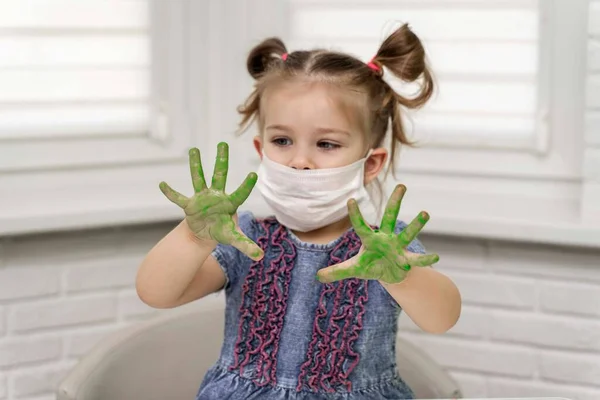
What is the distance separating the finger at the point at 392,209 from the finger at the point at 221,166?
201mm

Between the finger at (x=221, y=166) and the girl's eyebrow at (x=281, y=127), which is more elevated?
the girl's eyebrow at (x=281, y=127)

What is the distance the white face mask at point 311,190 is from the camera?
1272mm

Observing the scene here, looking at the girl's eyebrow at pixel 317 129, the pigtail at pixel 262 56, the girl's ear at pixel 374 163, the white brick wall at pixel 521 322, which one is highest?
the pigtail at pixel 262 56

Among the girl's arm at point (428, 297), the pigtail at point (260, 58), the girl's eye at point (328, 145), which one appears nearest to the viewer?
the girl's arm at point (428, 297)

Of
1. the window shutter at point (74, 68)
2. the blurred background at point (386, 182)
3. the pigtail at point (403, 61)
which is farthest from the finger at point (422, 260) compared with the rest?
the window shutter at point (74, 68)

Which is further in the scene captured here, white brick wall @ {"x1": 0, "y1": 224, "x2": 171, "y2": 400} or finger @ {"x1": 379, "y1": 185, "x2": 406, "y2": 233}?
white brick wall @ {"x1": 0, "y1": 224, "x2": 171, "y2": 400}

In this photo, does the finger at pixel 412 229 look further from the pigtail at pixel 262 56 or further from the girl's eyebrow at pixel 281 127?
the pigtail at pixel 262 56

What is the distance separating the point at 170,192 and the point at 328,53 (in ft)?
1.20

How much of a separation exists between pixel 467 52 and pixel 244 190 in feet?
3.07

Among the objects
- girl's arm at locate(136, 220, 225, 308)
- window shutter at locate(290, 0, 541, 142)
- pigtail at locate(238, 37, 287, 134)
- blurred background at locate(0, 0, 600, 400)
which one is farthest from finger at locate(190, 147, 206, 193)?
window shutter at locate(290, 0, 541, 142)

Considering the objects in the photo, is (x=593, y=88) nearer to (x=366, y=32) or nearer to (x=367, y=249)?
(x=366, y=32)

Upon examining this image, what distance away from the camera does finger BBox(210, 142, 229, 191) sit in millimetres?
1118

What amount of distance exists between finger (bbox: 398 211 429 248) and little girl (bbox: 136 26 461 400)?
0.14 meters

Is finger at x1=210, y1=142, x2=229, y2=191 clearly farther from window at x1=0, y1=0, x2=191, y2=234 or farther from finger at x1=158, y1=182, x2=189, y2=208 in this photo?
window at x1=0, y1=0, x2=191, y2=234
